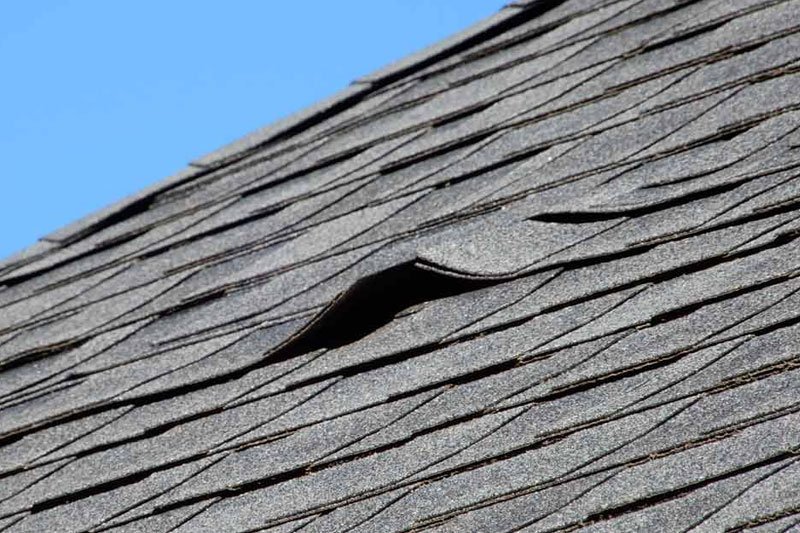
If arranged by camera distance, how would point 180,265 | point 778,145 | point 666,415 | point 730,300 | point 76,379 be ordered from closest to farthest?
point 666,415, point 730,300, point 778,145, point 76,379, point 180,265

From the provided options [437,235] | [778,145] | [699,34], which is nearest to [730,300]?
[778,145]

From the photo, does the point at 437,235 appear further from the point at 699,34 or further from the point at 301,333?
the point at 699,34

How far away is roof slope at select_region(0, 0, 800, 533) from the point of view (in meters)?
2.28

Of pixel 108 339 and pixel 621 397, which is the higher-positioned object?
pixel 108 339

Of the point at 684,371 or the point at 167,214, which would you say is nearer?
the point at 684,371

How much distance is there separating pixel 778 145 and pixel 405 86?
1.62 m

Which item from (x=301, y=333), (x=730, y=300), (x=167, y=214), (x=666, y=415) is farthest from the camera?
(x=167, y=214)

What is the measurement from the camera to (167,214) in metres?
4.27

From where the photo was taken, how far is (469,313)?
290 cm

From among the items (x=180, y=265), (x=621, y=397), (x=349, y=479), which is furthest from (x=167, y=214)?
(x=621, y=397)

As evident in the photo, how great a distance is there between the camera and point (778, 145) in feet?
9.30

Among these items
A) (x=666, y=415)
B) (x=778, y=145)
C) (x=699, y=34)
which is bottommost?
(x=666, y=415)

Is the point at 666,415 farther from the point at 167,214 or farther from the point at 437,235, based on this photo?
the point at 167,214

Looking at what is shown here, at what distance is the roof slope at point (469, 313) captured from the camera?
7.48ft
